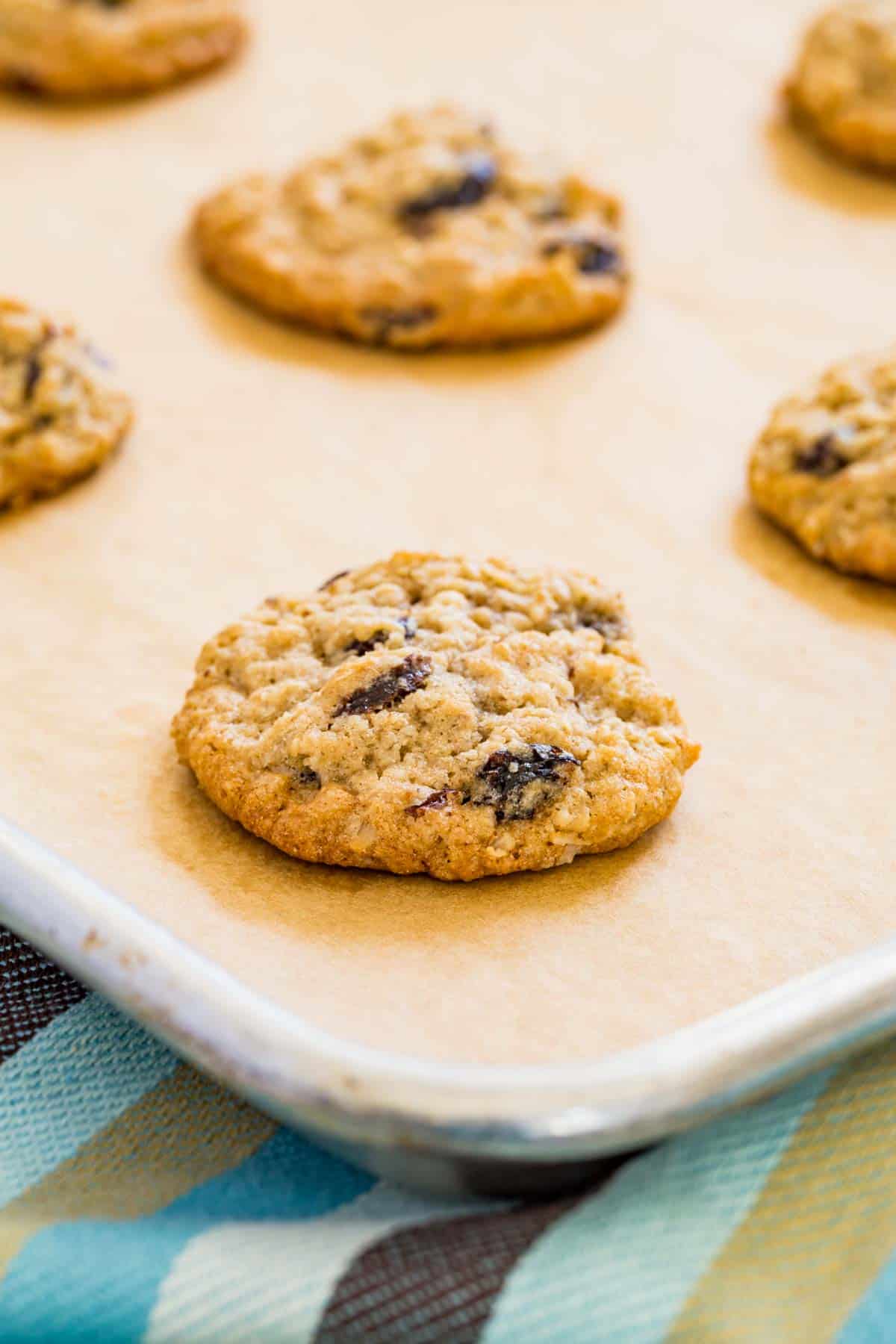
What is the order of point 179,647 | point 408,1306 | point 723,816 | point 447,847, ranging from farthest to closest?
point 179,647 → point 723,816 → point 447,847 → point 408,1306

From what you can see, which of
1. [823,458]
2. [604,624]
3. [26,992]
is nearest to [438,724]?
[604,624]

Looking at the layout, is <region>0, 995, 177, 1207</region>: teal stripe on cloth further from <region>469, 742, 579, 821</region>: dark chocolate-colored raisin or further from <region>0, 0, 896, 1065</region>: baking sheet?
<region>469, 742, 579, 821</region>: dark chocolate-colored raisin

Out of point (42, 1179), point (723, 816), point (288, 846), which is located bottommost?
point (42, 1179)

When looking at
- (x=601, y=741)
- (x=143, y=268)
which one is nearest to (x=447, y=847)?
(x=601, y=741)

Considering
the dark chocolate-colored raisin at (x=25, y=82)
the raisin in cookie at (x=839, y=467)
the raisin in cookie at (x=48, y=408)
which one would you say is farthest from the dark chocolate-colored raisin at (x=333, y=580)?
the dark chocolate-colored raisin at (x=25, y=82)

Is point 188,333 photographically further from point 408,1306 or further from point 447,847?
point 408,1306

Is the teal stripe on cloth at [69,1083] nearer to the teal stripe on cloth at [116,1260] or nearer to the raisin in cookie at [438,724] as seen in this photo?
the teal stripe on cloth at [116,1260]

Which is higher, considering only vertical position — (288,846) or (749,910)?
(749,910)

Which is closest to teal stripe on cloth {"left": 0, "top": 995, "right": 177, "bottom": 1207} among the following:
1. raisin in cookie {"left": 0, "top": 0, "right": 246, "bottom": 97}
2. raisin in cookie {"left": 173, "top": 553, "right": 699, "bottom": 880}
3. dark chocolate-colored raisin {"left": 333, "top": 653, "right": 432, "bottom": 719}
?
raisin in cookie {"left": 173, "top": 553, "right": 699, "bottom": 880}
